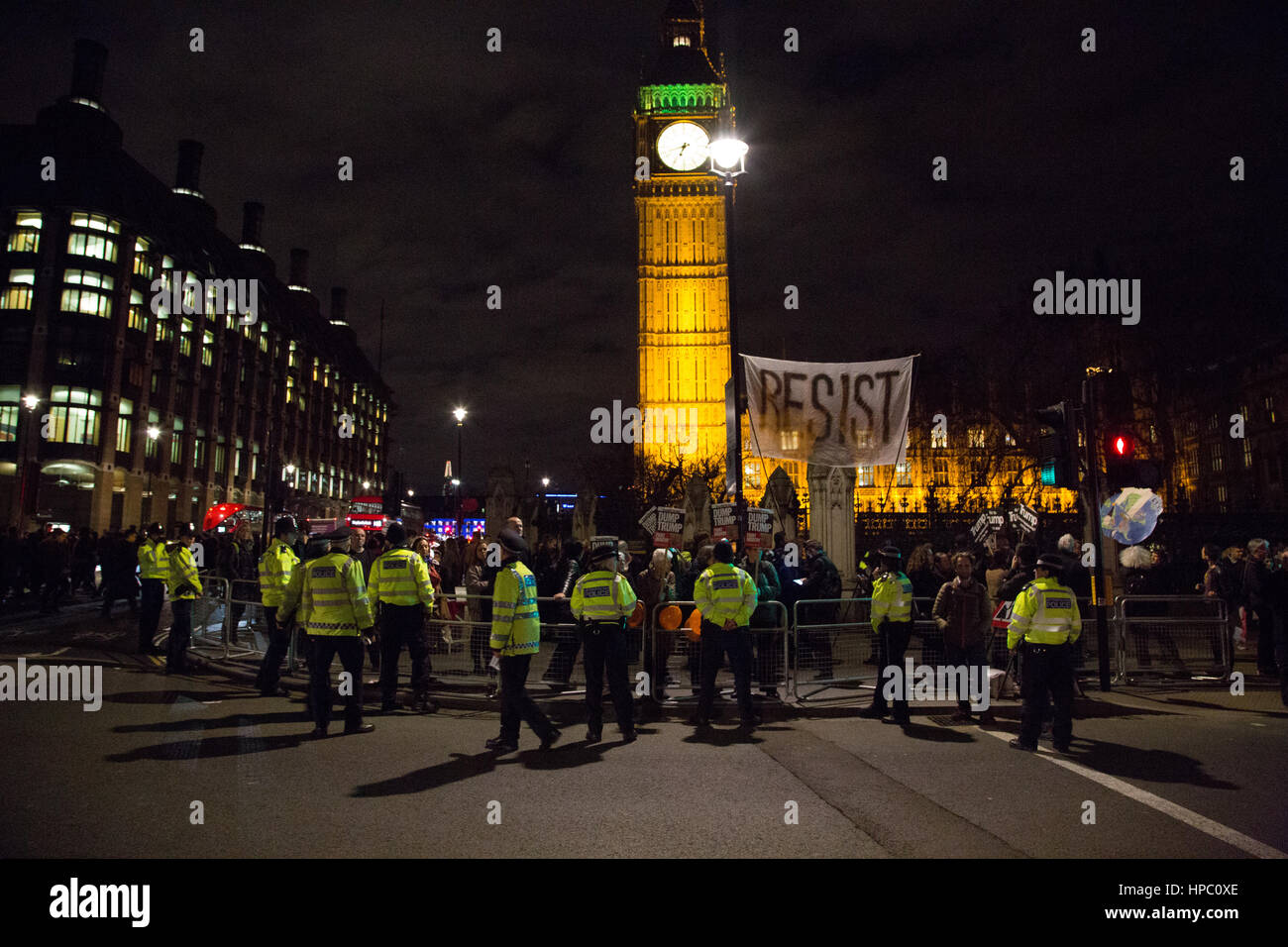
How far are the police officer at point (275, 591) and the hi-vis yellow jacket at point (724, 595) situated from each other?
459cm

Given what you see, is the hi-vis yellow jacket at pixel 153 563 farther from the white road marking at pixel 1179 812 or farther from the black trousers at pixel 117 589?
the white road marking at pixel 1179 812

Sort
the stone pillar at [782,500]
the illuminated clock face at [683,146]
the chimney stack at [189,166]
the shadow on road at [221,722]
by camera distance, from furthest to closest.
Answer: the illuminated clock face at [683,146] → the chimney stack at [189,166] → the stone pillar at [782,500] → the shadow on road at [221,722]

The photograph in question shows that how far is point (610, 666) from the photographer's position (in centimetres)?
802

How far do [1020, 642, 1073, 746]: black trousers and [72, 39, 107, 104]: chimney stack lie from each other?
2668 inches

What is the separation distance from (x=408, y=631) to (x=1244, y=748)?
307 inches

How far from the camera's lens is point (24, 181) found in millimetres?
48250

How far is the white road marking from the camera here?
480cm

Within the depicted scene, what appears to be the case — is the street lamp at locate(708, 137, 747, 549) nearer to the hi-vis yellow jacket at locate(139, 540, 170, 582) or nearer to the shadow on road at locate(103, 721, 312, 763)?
the shadow on road at locate(103, 721, 312, 763)

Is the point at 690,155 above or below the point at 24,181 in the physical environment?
above


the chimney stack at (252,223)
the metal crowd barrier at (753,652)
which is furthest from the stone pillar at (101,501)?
the metal crowd barrier at (753,652)

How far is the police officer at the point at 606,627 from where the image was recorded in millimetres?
A: 8000
